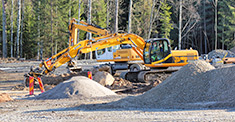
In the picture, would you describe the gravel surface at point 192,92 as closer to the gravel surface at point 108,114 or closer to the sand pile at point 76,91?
the gravel surface at point 108,114

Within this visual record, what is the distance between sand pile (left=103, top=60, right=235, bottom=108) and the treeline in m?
24.1

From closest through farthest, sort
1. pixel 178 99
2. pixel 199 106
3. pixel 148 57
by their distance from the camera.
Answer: pixel 199 106 < pixel 178 99 < pixel 148 57

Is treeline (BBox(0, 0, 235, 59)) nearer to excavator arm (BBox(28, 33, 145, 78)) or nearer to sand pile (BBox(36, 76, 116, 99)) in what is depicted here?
excavator arm (BBox(28, 33, 145, 78))

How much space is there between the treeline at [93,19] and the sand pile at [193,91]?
2411 centimetres

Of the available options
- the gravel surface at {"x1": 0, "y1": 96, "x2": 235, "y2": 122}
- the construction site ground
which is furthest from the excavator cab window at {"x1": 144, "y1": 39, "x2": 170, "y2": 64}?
the gravel surface at {"x1": 0, "y1": 96, "x2": 235, "y2": 122}

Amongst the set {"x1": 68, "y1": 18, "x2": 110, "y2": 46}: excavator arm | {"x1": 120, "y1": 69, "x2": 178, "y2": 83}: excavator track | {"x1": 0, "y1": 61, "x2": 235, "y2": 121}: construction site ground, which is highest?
{"x1": 68, "y1": 18, "x2": 110, "y2": 46}: excavator arm

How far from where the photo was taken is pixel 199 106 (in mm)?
9742

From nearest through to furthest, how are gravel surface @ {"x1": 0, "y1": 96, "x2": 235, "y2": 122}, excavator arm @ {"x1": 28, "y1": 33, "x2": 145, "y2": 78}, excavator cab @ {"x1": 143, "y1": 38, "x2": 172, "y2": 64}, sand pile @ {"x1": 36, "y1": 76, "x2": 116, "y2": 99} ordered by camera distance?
1. gravel surface @ {"x1": 0, "y1": 96, "x2": 235, "y2": 122}
2. sand pile @ {"x1": 36, "y1": 76, "x2": 116, "y2": 99}
3. excavator arm @ {"x1": 28, "y1": 33, "x2": 145, "y2": 78}
4. excavator cab @ {"x1": 143, "y1": 38, "x2": 172, "y2": 64}

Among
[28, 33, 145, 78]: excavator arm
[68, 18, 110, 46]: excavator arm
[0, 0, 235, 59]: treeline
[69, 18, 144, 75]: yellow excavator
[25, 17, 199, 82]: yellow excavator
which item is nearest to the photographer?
[28, 33, 145, 78]: excavator arm

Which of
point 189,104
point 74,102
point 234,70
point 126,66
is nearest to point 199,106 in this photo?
point 189,104

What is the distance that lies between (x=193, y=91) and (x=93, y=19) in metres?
33.8

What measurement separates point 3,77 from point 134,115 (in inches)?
637

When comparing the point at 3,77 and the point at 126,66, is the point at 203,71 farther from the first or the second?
the point at 3,77

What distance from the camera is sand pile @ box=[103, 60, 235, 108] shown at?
33.6 ft
